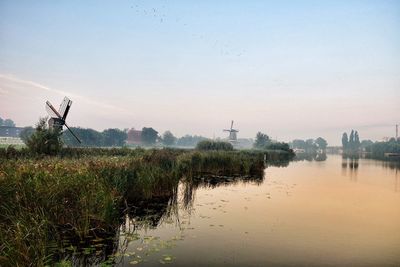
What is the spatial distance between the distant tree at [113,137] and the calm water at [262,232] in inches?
3849

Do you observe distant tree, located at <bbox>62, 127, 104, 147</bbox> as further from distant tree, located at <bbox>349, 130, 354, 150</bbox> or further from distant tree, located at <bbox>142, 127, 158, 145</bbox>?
distant tree, located at <bbox>349, 130, 354, 150</bbox>

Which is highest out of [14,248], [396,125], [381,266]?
[396,125]

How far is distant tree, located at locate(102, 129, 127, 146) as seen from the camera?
357 feet

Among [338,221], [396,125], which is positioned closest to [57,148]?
[338,221]

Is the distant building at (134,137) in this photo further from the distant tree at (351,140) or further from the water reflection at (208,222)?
the water reflection at (208,222)

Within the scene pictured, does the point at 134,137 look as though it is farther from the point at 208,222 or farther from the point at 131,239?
the point at 131,239

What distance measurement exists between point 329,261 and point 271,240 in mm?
→ 1689

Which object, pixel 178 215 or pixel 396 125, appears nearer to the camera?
pixel 178 215

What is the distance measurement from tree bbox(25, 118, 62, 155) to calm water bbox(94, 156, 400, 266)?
15.9 meters

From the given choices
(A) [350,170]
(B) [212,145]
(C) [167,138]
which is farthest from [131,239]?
(C) [167,138]

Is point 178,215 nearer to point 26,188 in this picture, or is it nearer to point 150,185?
point 150,185

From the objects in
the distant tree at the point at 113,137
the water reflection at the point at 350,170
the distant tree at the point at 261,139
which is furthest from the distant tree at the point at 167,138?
the water reflection at the point at 350,170

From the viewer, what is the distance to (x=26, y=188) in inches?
314

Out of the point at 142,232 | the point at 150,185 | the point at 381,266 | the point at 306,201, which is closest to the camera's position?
the point at 381,266
